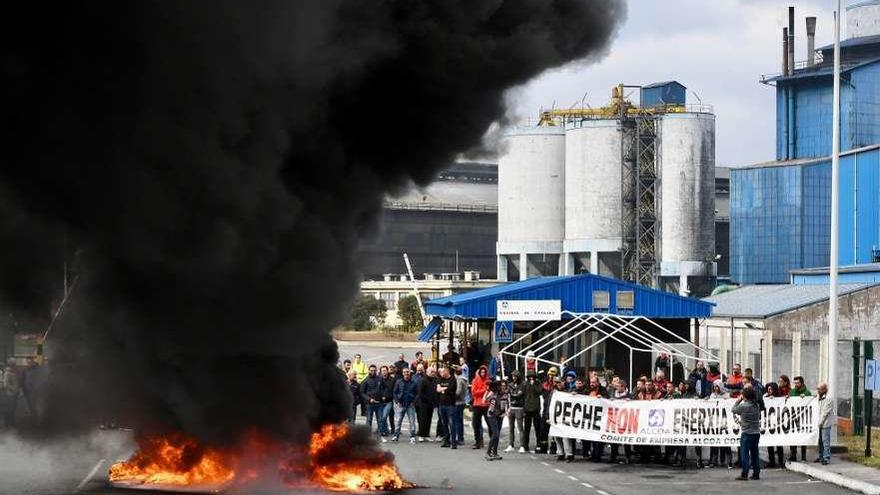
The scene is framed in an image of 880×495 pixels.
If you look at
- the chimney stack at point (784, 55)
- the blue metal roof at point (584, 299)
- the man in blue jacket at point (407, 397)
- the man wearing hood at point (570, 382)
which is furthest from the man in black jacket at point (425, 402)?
the chimney stack at point (784, 55)

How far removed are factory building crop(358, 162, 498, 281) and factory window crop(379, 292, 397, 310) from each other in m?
10.6

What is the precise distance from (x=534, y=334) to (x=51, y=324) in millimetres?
26031

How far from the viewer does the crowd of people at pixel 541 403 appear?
2697 cm

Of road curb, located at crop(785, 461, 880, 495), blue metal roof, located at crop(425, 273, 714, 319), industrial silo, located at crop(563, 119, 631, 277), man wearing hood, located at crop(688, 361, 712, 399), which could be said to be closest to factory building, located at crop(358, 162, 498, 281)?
industrial silo, located at crop(563, 119, 631, 277)

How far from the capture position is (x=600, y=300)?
4456 cm

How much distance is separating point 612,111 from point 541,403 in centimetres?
6899

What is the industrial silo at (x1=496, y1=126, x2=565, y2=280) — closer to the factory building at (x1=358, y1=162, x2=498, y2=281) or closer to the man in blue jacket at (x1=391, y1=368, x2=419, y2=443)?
the factory building at (x1=358, y1=162, x2=498, y2=281)

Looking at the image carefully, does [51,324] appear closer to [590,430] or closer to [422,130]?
[422,130]

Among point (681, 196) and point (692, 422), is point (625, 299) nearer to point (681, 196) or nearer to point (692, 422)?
point (692, 422)

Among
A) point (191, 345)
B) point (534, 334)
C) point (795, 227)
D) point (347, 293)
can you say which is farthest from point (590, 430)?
point (795, 227)

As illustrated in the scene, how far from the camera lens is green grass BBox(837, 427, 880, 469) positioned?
1062 inches

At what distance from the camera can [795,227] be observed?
86.8 metres

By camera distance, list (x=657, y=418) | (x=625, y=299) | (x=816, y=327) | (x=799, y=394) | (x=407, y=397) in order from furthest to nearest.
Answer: (x=625, y=299) → (x=816, y=327) → (x=407, y=397) → (x=799, y=394) → (x=657, y=418)

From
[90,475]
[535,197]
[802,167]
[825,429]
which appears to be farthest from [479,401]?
[535,197]
